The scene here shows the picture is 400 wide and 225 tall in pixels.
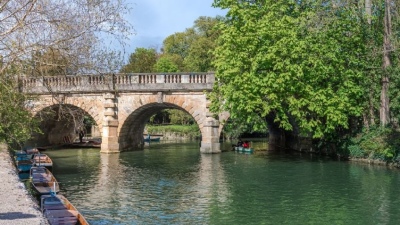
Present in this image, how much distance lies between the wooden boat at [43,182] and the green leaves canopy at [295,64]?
10.8m

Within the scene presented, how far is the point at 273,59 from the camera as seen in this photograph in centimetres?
2512

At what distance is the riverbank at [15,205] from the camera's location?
8.60m

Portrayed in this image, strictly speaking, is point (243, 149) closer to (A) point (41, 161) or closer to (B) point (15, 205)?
(A) point (41, 161)

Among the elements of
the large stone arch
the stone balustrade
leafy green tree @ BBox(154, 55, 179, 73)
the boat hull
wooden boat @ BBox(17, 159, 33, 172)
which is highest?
leafy green tree @ BBox(154, 55, 179, 73)

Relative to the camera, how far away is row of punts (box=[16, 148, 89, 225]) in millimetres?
11344

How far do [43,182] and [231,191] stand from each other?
6.34 m

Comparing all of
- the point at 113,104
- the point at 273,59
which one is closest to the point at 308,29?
the point at 273,59

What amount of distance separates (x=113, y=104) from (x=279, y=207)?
18.6 m

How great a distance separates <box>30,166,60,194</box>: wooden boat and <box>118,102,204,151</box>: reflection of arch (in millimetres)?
13279

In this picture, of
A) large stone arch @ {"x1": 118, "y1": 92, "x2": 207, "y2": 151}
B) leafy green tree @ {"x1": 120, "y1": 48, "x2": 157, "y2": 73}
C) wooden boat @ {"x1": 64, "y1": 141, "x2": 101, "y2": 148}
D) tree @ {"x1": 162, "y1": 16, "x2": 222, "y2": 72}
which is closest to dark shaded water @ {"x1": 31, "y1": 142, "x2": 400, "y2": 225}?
large stone arch @ {"x1": 118, "y1": 92, "x2": 207, "y2": 151}

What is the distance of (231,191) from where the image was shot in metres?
17.5

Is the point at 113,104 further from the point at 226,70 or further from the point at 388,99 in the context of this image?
the point at 388,99

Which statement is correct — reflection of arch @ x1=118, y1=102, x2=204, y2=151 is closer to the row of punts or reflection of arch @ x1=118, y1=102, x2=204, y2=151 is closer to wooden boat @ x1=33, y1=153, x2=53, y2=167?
wooden boat @ x1=33, y1=153, x2=53, y2=167

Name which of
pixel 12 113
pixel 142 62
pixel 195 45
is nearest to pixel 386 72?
pixel 12 113
